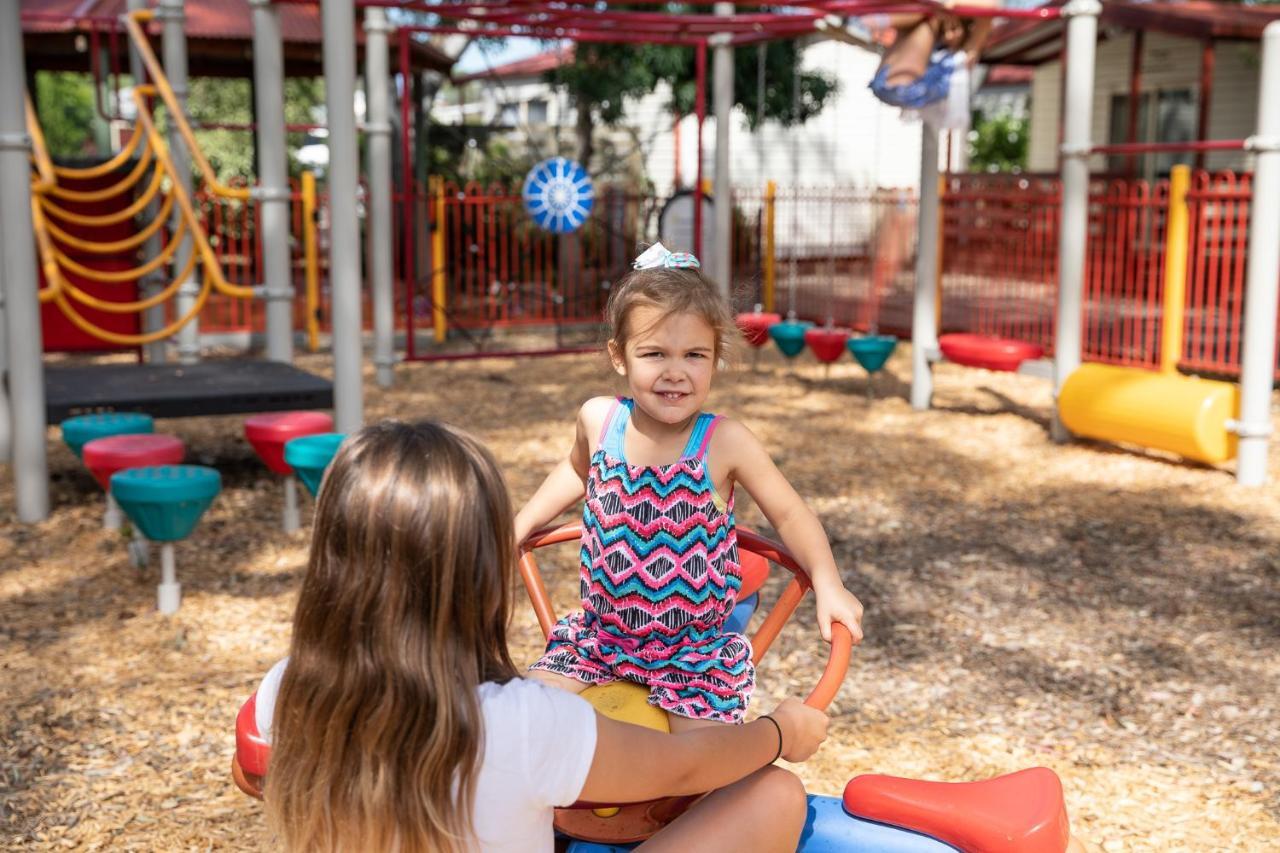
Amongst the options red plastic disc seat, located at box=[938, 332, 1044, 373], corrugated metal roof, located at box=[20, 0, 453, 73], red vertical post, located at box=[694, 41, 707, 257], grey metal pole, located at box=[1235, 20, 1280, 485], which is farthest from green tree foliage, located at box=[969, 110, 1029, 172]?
grey metal pole, located at box=[1235, 20, 1280, 485]

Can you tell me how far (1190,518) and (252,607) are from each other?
394 cm

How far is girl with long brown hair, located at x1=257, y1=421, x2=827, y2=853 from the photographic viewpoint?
62.6 inches

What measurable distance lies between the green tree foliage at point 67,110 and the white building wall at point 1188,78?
74.9 feet

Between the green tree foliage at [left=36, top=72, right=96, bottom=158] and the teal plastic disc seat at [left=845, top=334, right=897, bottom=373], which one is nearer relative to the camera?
the teal plastic disc seat at [left=845, top=334, right=897, bottom=373]

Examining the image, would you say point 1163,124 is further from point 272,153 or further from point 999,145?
point 272,153

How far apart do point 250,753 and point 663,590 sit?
0.72 meters

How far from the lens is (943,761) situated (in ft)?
11.3

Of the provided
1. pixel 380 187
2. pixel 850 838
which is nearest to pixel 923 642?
pixel 850 838

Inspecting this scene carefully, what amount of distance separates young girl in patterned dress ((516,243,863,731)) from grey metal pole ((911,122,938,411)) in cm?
645

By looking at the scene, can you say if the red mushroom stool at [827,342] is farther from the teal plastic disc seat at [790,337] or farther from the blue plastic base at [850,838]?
Result: the blue plastic base at [850,838]

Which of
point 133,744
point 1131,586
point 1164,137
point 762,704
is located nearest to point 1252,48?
point 1164,137

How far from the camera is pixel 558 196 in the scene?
10680 mm

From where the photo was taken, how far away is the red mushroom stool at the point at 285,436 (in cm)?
541

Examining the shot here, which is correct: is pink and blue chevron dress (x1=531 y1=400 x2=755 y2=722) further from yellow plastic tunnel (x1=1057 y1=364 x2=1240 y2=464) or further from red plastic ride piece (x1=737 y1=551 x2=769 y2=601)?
yellow plastic tunnel (x1=1057 y1=364 x2=1240 y2=464)
